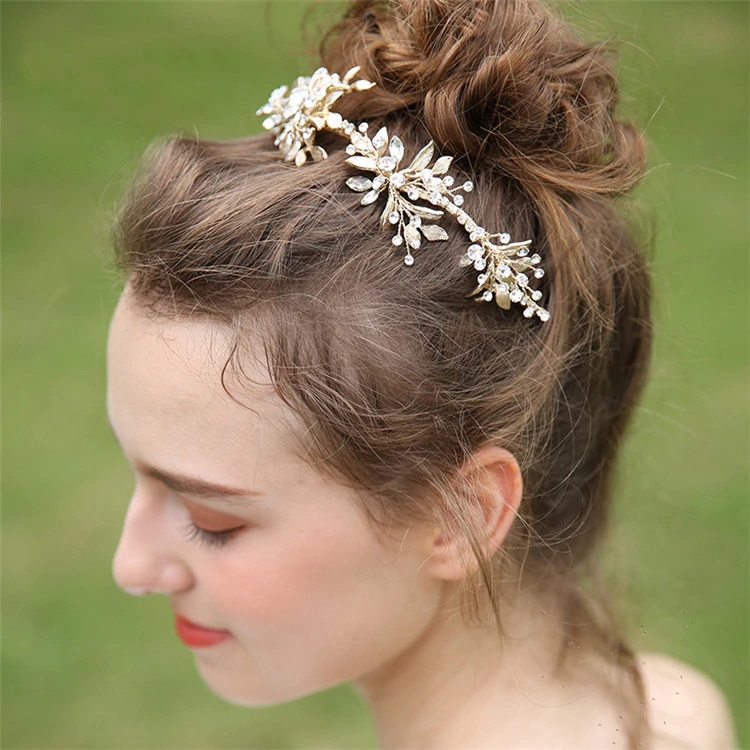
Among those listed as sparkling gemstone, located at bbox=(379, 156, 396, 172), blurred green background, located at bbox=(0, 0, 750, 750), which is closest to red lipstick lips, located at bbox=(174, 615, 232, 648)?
blurred green background, located at bbox=(0, 0, 750, 750)

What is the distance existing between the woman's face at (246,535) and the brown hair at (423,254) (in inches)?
2.5

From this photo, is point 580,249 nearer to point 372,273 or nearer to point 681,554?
point 372,273

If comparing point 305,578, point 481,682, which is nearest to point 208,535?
point 305,578

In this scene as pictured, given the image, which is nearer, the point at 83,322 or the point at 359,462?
the point at 359,462

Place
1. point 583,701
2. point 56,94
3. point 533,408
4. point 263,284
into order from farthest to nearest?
point 56,94
point 583,701
point 533,408
point 263,284

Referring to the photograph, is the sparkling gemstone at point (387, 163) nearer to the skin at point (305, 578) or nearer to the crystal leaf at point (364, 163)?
the crystal leaf at point (364, 163)

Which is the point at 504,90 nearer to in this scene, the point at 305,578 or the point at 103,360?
the point at 305,578

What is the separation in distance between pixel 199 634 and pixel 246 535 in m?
0.35

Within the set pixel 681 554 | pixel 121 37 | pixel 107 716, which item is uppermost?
pixel 121 37

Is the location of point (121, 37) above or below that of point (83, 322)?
above

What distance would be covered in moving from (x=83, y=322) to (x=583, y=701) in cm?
437

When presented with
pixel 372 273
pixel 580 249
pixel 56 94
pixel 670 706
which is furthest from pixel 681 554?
pixel 56 94

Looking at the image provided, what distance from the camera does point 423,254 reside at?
165cm

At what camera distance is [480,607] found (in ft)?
6.12
